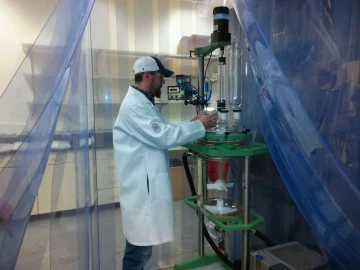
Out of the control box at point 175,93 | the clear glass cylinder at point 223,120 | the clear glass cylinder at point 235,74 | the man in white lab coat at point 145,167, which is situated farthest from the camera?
the control box at point 175,93

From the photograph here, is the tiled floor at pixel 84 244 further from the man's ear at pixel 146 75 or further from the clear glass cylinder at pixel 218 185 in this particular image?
the man's ear at pixel 146 75

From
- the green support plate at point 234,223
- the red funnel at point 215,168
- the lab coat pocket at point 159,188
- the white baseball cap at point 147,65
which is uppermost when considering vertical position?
the white baseball cap at point 147,65

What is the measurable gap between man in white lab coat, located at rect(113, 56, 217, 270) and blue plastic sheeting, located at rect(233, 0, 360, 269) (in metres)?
0.43

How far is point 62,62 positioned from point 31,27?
2.19 meters

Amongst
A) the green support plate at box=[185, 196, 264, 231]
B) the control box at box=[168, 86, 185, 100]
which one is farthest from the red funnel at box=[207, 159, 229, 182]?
the control box at box=[168, 86, 185, 100]

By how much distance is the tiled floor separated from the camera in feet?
4.13

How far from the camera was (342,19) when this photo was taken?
98 cm

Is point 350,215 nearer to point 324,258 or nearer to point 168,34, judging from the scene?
point 324,258

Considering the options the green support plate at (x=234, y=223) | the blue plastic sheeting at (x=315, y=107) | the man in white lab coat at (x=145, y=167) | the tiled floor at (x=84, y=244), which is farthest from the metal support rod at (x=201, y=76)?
the tiled floor at (x=84, y=244)

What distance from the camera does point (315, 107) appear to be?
3.42 ft

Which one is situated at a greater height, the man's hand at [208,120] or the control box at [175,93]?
the control box at [175,93]

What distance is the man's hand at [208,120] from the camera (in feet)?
4.41

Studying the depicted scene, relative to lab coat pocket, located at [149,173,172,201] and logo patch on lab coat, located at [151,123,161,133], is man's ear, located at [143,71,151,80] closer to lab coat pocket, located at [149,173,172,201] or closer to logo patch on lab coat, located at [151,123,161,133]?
logo patch on lab coat, located at [151,123,161,133]

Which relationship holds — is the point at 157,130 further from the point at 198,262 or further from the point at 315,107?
the point at 198,262
